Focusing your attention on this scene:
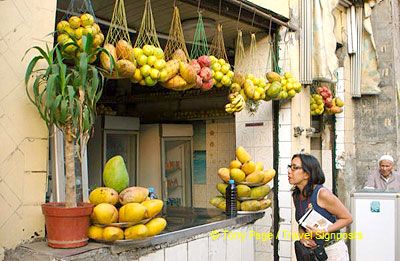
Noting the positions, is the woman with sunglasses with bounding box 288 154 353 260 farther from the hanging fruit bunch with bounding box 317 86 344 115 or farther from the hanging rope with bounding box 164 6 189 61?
the hanging fruit bunch with bounding box 317 86 344 115

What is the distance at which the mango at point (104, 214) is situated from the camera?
8.50ft

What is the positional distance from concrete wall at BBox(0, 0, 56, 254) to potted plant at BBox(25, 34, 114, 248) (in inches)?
4.0

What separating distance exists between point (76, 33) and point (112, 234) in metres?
1.24

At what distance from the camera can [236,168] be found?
→ 4.06 metres

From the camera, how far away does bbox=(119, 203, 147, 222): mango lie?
2658 mm

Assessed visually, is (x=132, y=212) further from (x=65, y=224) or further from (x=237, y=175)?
(x=237, y=175)


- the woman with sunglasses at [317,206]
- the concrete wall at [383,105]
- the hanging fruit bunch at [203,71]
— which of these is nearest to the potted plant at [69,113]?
the hanging fruit bunch at [203,71]

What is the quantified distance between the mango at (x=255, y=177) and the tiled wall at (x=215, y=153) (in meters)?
2.62

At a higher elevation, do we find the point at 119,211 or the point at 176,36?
the point at 176,36

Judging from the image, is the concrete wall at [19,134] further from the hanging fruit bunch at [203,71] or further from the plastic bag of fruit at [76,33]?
the hanging fruit bunch at [203,71]

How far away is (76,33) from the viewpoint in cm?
269

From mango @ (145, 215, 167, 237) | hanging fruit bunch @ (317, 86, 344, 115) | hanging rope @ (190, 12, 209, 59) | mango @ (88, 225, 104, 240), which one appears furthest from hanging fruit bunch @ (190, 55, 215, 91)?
hanging fruit bunch @ (317, 86, 344, 115)

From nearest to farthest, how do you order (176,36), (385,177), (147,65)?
(147,65) → (176,36) → (385,177)

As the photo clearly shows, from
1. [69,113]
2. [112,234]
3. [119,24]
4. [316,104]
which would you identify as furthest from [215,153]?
[69,113]
